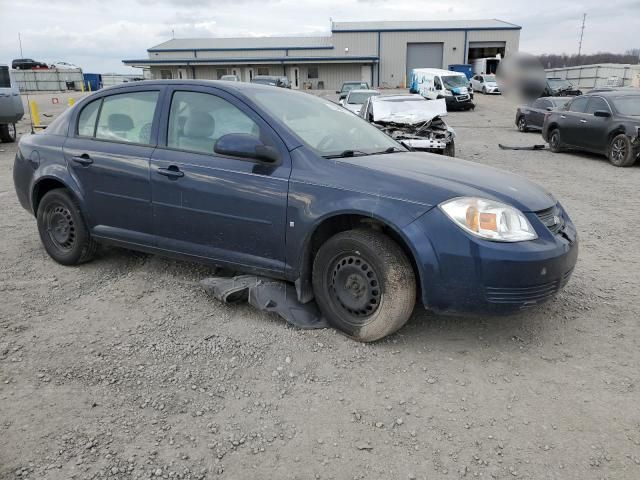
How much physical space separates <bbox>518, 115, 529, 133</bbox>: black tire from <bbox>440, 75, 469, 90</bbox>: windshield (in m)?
9.79

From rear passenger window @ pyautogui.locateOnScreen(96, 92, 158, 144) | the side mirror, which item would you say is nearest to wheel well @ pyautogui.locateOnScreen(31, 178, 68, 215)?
rear passenger window @ pyautogui.locateOnScreen(96, 92, 158, 144)

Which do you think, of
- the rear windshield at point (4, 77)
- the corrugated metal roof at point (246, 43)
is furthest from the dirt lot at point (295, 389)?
the corrugated metal roof at point (246, 43)

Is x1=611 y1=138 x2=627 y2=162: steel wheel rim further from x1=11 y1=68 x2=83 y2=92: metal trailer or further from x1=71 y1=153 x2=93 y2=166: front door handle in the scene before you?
x1=11 y1=68 x2=83 y2=92: metal trailer

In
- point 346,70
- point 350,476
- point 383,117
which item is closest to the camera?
point 350,476

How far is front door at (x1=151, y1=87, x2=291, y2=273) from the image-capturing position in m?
3.54

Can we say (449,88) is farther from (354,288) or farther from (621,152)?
(354,288)

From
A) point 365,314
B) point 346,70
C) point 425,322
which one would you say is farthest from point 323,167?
point 346,70

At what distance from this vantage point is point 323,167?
342 cm

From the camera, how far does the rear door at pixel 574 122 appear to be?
12406mm

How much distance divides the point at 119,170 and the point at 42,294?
3.89ft

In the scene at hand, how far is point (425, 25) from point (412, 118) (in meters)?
46.7

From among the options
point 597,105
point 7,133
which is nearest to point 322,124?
point 597,105

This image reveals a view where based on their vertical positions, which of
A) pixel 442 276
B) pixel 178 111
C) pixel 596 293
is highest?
pixel 178 111

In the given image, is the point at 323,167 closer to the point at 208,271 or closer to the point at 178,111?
the point at 178,111
